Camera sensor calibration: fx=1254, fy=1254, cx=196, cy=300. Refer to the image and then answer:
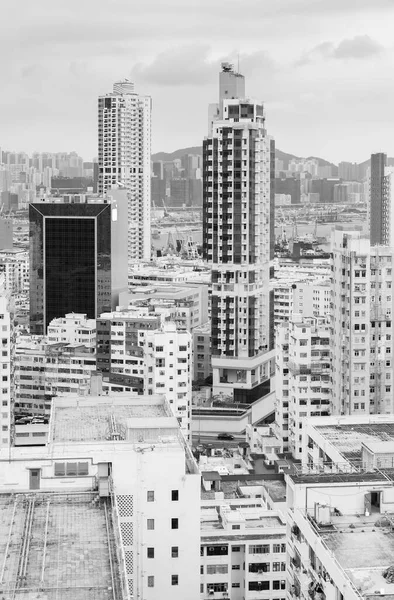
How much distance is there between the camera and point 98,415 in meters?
20.5

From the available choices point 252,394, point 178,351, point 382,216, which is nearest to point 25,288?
point 382,216

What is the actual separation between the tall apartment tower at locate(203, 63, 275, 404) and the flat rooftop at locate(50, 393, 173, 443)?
21.3 metres

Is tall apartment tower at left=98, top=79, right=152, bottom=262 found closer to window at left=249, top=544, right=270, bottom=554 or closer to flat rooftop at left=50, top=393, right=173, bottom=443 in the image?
flat rooftop at left=50, top=393, right=173, bottom=443

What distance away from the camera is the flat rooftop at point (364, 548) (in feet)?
38.7

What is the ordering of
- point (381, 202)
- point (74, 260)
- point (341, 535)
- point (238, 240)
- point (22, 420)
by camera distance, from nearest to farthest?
point (341, 535) → point (22, 420) → point (238, 240) → point (74, 260) → point (381, 202)

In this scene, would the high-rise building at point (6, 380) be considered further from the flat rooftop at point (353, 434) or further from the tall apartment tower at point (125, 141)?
the tall apartment tower at point (125, 141)

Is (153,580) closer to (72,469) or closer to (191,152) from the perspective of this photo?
(72,469)

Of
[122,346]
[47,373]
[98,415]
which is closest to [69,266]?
[47,373]

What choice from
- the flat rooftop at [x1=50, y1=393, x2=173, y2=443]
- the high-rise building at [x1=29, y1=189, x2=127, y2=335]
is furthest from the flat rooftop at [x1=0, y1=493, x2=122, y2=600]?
the high-rise building at [x1=29, y1=189, x2=127, y2=335]

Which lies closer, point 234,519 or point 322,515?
point 322,515

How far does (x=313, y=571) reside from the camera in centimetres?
1317

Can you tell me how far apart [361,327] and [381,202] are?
216ft

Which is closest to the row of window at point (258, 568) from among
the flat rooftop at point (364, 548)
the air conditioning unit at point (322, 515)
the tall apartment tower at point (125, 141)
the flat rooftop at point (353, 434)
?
the flat rooftop at point (353, 434)

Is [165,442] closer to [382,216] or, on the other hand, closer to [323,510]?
[323,510]
